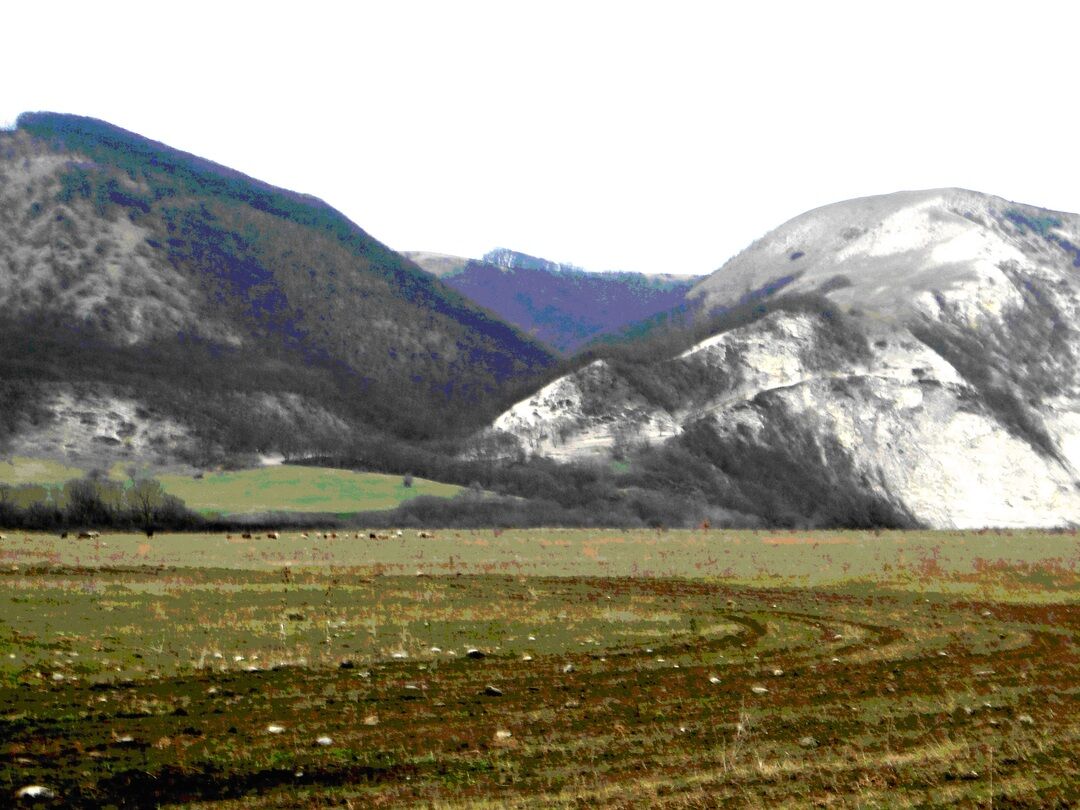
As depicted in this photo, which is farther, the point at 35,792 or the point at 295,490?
the point at 295,490

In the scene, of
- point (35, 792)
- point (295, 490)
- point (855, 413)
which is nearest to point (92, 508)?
point (295, 490)

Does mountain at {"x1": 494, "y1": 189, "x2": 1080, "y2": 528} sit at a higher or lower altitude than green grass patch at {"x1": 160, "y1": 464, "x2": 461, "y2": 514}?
higher

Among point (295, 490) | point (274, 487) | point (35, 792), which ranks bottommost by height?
point (295, 490)

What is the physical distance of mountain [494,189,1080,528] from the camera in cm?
16212

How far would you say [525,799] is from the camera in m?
13.5

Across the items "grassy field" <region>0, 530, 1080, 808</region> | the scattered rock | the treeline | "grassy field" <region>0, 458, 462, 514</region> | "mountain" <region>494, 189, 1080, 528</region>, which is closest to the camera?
the scattered rock

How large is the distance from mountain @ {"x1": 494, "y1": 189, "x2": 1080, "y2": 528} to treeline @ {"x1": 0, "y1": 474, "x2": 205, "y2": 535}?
63.8 m

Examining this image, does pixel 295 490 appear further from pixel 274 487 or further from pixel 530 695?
pixel 530 695

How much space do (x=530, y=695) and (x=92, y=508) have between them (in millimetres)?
100523

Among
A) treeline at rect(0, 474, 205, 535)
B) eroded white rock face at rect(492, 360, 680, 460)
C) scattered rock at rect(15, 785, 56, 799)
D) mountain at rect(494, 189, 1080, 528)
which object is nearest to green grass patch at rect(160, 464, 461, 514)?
treeline at rect(0, 474, 205, 535)

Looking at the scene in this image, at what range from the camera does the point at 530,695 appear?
2023cm

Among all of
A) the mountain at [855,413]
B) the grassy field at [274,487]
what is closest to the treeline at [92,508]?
the grassy field at [274,487]

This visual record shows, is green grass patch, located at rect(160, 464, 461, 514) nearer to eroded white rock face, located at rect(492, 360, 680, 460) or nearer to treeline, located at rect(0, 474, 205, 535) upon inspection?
treeline, located at rect(0, 474, 205, 535)

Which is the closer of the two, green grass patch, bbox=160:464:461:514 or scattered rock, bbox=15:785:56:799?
scattered rock, bbox=15:785:56:799
